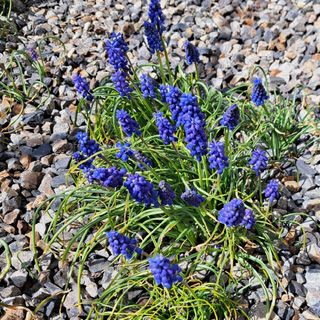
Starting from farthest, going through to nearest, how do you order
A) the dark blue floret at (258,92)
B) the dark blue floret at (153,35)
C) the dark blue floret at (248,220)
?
the dark blue floret at (153,35)
the dark blue floret at (258,92)
the dark blue floret at (248,220)

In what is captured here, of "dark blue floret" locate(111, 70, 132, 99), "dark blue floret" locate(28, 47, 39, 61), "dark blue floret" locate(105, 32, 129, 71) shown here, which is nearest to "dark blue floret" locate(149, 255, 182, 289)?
"dark blue floret" locate(111, 70, 132, 99)

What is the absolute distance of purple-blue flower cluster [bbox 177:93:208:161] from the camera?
3.26m

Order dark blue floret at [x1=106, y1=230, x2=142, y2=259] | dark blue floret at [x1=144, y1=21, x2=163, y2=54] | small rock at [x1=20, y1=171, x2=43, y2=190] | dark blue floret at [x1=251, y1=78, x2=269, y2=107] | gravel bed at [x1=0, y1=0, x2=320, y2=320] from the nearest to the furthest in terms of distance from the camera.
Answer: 1. dark blue floret at [x1=106, y1=230, x2=142, y2=259]
2. gravel bed at [x1=0, y1=0, x2=320, y2=320]
3. dark blue floret at [x1=251, y1=78, x2=269, y2=107]
4. dark blue floret at [x1=144, y1=21, x2=163, y2=54]
5. small rock at [x1=20, y1=171, x2=43, y2=190]

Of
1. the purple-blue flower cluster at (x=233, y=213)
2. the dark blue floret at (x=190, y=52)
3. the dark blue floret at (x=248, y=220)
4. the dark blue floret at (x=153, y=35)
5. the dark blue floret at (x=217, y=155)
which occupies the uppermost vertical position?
the dark blue floret at (x=153, y=35)

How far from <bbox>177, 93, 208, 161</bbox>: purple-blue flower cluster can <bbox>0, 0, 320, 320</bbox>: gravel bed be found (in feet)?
3.41

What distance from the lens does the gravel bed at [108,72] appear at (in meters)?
3.83

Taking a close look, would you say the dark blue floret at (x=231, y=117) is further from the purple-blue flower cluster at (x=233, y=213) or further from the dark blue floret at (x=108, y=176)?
the dark blue floret at (x=108, y=176)

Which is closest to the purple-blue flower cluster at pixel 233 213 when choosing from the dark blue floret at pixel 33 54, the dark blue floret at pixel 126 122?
the dark blue floret at pixel 126 122

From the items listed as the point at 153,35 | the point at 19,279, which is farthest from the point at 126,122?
the point at 19,279

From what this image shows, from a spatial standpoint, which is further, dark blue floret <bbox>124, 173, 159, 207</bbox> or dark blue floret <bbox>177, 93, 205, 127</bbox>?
dark blue floret <bbox>177, 93, 205, 127</bbox>

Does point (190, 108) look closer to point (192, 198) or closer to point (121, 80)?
point (192, 198)

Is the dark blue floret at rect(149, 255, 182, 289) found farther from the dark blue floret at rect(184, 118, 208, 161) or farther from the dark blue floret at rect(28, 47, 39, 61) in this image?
the dark blue floret at rect(28, 47, 39, 61)

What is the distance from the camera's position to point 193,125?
325cm

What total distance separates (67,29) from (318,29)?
268cm
